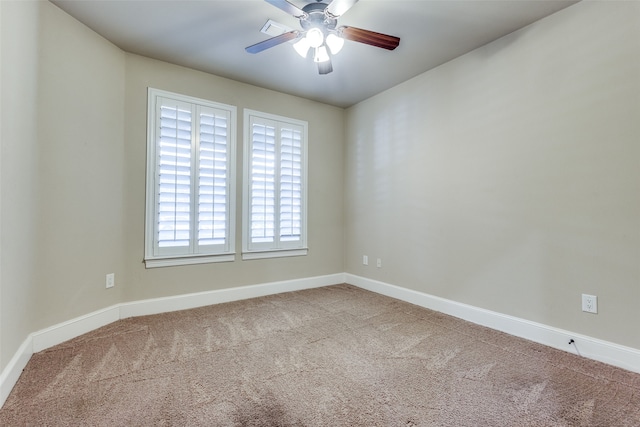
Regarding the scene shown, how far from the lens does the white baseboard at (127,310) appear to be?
1.80 meters

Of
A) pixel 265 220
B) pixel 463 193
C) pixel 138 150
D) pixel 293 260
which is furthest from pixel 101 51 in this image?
pixel 463 193

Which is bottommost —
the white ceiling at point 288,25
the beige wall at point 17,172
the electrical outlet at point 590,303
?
the electrical outlet at point 590,303

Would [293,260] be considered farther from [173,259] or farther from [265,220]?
[173,259]

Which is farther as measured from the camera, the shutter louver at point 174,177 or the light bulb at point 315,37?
the shutter louver at point 174,177

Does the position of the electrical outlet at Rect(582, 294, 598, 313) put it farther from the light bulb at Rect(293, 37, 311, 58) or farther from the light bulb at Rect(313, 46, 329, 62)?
the light bulb at Rect(293, 37, 311, 58)

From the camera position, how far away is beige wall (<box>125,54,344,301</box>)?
2881 mm

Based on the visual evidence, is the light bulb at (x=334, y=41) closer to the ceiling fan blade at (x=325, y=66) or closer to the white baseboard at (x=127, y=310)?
the ceiling fan blade at (x=325, y=66)

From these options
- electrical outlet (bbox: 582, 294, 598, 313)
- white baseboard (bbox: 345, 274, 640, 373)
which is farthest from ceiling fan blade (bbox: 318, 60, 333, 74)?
electrical outlet (bbox: 582, 294, 598, 313)

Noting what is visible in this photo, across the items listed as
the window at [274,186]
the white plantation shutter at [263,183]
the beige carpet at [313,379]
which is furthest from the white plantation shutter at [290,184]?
the beige carpet at [313,379]

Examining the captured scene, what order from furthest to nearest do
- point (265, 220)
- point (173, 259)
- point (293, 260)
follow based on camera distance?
1. point (293, 260)
2. point (265, 220)
3. point (173, 259)

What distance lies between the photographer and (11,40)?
5.62ft

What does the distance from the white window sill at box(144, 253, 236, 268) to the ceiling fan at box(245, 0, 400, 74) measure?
7.06ft

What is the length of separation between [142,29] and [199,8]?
65cm

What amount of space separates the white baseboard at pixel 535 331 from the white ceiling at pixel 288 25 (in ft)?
8.12
